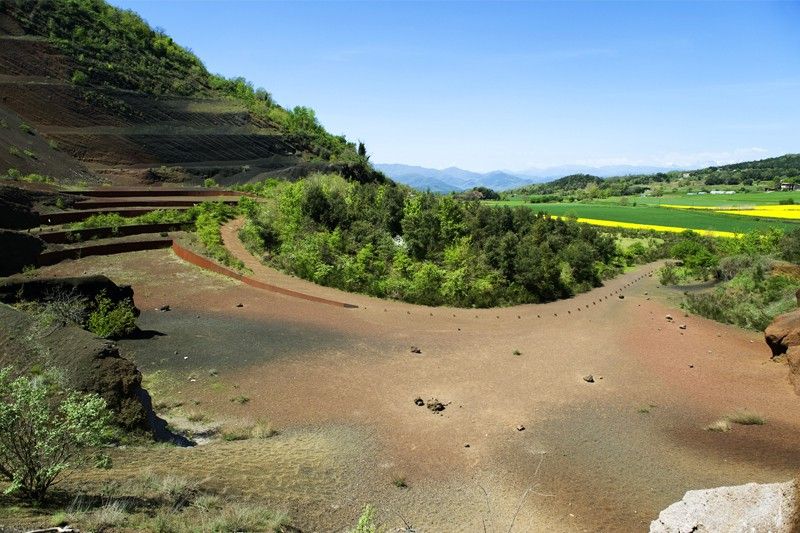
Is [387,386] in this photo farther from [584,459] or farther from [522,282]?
[522,282]

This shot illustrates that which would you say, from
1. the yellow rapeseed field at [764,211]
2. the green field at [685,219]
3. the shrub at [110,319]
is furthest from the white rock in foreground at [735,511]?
the yellow rapeseed field at [764,211]

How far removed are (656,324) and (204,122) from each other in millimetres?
50248

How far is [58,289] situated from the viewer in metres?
14.0

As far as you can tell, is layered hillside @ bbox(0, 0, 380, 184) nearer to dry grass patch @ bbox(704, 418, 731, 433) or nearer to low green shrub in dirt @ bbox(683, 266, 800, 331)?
low green shrub in dirt @ bbox(683, 266, 800, 331)

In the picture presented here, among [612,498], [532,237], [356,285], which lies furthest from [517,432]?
[532,237]

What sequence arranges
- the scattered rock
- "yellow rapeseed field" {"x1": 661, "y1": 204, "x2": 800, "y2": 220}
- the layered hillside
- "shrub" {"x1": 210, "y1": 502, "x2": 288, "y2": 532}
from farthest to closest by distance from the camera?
"yellow rapeseed field" {"x1": 661, "y1": 204, "x2": 800, "y2": 220} → the layered hillside → the scattered rock → "shrub" {"x1": 210, "y1": 502, "x2": 288, "y2": 532}

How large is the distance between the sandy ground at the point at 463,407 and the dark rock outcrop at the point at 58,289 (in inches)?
57.8

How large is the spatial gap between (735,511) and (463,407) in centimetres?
610

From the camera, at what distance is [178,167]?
48344 millimetres

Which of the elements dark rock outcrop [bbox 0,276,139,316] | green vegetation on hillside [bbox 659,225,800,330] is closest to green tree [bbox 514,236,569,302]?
green vegetation on hillside [bbox 659,225,800,330]

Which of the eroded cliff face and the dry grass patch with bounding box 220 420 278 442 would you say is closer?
the dry grass patch with bounding box 220 420 278 442

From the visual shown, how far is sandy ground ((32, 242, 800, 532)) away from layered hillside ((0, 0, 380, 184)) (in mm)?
27316

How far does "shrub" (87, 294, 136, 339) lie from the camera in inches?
538

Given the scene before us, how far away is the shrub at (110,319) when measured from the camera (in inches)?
538
